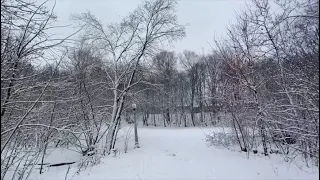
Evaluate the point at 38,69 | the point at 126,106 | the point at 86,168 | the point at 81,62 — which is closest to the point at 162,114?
the point at 126,106

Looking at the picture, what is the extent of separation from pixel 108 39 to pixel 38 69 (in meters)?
8.58

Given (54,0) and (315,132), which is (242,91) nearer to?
(315,132)

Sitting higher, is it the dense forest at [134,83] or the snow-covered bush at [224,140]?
the dense forest at [134,83]

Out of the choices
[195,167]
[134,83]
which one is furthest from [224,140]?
[134,83]

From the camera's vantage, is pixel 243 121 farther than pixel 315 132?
Yes

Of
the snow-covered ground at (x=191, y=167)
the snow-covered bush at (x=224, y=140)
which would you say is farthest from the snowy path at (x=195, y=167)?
the snow-covered bush at (x=224, y=140)

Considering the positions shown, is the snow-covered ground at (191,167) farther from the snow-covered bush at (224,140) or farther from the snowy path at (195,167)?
the snow-covered bush at (224,140)

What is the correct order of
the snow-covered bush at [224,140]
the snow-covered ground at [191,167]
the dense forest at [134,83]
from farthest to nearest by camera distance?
the snow-covered bush at [224,140] < the snow-covered ground at [191,167] < the dense forest at [134,83]

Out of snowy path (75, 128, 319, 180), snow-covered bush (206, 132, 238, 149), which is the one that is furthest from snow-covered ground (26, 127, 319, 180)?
snow-covered bush (206, 132, 238, 149)

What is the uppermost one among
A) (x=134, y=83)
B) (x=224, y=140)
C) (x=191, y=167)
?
(x=134, y=83)

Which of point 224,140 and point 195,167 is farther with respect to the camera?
point 224,140

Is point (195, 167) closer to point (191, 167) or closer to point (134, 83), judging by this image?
point (191, 167)

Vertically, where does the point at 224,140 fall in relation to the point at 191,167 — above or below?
above

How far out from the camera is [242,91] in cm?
895
